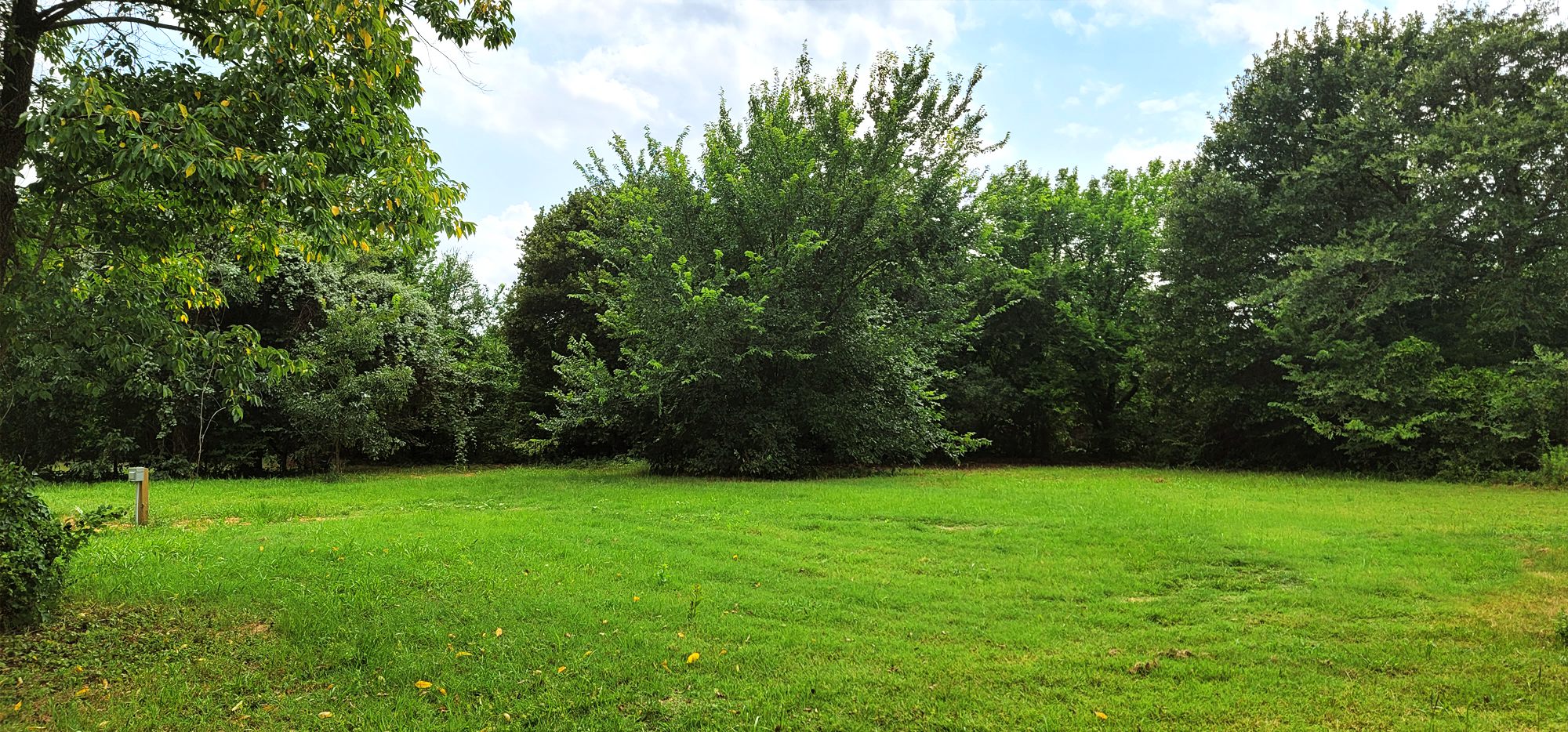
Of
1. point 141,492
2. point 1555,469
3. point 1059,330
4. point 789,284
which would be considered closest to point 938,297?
point 789,284

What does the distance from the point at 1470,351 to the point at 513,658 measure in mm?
19880

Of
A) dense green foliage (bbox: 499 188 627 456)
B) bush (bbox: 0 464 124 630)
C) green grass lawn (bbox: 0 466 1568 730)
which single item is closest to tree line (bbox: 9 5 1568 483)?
dense green foliage (bbox: 499 188 627 456)

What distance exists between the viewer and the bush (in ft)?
14.3

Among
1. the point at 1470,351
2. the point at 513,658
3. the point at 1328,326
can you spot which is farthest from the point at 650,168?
the point at 1470,351

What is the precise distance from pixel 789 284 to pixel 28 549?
12.5 m

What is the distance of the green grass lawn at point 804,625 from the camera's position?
3.75m

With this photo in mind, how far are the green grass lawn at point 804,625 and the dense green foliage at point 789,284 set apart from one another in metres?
6.28

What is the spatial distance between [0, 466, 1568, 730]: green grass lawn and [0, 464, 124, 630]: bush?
0.73ft

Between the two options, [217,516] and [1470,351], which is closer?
[217,516]

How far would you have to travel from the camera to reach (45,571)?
14.9ft

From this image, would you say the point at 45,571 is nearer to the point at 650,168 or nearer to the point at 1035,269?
the point at 650,168

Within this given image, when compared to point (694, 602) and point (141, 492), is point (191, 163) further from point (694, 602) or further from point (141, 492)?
point (141, 492)

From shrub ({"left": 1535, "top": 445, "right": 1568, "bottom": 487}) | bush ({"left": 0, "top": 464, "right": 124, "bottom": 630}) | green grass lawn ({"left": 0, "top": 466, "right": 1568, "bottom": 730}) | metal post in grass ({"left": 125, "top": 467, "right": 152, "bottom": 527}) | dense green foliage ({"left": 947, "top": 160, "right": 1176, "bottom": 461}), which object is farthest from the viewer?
dense green foliage ({"left": 947, "top": 160, "right": 1176, "bottom": 461})

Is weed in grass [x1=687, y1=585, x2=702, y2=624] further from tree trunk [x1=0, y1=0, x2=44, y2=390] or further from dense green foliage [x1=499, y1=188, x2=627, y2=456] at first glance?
dense green foliage [x1=499, y1=188, x2=627, y2=456]
